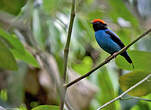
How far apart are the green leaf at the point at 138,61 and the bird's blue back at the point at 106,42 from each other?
1.85 feet

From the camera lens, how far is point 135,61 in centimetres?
170

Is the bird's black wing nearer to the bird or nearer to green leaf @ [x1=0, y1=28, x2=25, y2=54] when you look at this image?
the bird

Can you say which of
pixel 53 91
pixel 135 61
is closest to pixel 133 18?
pixel 53 91

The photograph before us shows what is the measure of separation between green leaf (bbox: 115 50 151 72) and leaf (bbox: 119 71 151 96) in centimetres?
10

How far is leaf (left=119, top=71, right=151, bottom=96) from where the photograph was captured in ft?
5.13

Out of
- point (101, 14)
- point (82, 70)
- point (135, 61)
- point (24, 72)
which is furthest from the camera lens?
point (82, 70)

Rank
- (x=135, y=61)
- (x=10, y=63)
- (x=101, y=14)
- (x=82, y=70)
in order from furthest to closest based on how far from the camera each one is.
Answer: (x=82, y=70)
(x=101, y=14)
(x=10, y=63)
(x=135, y=61)

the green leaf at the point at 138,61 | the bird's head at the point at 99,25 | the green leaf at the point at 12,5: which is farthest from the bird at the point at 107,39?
the green leaf at the point at 12,5

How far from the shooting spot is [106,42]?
242cm

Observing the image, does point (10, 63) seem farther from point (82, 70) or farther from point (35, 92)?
point (82, 70)

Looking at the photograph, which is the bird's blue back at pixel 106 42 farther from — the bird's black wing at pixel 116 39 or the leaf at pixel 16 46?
the leaf at pixel 16 46

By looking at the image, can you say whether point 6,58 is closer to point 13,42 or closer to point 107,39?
point 13,42

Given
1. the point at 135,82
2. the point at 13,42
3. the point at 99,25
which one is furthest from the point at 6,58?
the point at 99,25

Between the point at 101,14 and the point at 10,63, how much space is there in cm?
147
